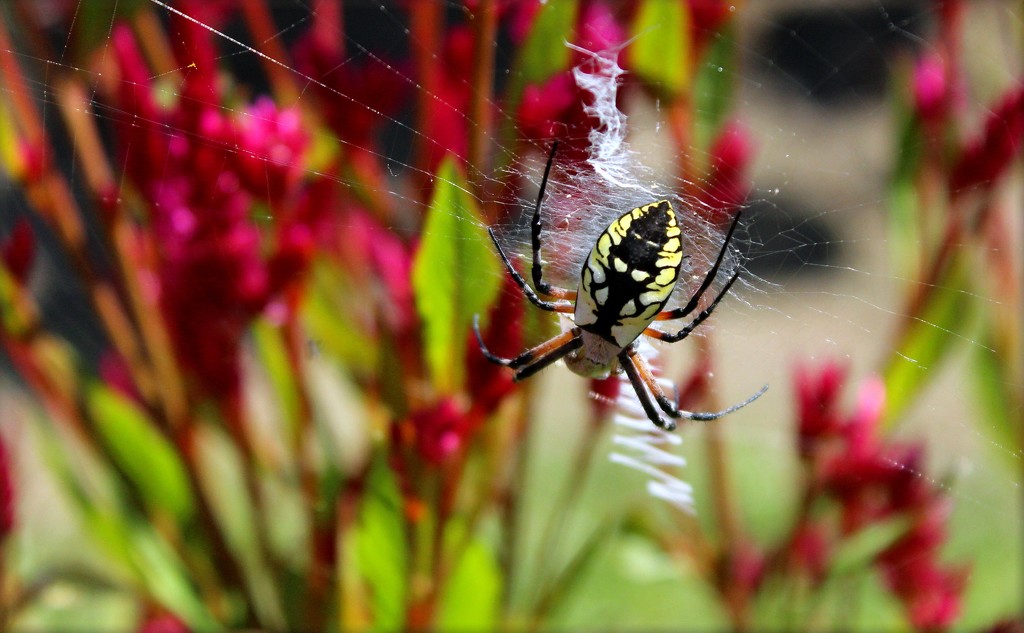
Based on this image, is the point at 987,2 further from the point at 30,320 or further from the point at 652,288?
the point at 30,320

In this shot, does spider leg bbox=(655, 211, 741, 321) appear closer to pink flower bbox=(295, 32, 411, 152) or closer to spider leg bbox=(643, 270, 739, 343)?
spider leg bbox=(643, 270, 739, 343)

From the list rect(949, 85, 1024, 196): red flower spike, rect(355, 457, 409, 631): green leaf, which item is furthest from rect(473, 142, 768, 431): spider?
rect(949, 85, 1024, 196): red flower spike

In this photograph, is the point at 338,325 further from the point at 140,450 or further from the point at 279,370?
the point at 140,450

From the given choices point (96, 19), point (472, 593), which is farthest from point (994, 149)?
point (96, 19)

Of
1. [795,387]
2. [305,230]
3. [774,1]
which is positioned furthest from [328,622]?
[774,1]

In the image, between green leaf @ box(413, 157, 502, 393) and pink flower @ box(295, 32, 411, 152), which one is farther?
pink flower @ box(295, 32, 411, 152)

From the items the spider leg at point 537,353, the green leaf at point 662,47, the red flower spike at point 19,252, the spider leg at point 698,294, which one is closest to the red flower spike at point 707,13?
the green leaf at point 662,47

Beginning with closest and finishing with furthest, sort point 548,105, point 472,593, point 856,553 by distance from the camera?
point 548,105
point 472,593
point 856,553
